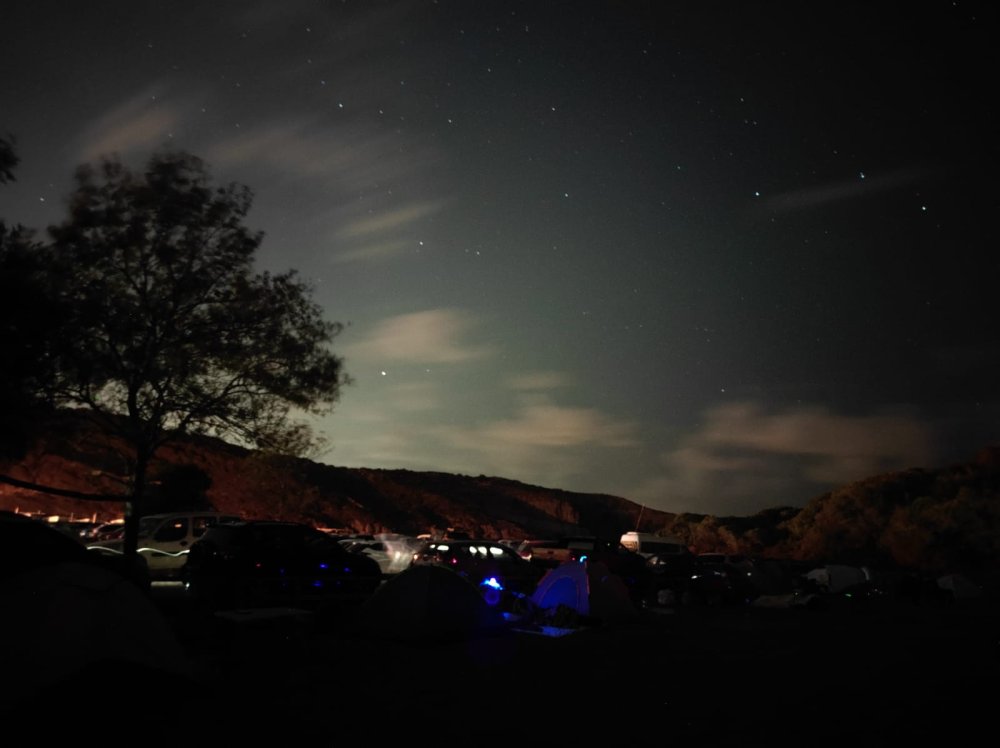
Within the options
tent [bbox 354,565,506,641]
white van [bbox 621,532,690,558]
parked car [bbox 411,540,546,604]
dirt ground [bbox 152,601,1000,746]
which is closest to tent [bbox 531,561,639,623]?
dirt ground [bbox 152,601,1000,746]

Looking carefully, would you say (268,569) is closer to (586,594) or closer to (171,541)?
(586,594)

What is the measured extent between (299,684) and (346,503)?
63388mm

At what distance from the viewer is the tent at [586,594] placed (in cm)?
1630

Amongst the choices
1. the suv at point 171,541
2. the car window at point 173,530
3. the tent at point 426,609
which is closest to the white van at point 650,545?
the suv at point 171,541

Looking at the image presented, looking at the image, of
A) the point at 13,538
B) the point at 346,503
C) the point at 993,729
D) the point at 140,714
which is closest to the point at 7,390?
the point at 13,538

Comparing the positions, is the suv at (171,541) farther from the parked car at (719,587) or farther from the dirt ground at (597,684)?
the parked car at (719,587)

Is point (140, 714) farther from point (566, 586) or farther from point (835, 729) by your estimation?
point (566, 586)

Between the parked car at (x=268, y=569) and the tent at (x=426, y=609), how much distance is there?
10.0 feet

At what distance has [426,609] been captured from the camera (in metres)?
12.6

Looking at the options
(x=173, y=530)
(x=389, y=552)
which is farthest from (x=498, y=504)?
(x=173, y=530)

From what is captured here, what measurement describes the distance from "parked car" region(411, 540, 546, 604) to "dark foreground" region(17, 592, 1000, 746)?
7.11 m

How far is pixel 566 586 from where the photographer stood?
16641 millimetres

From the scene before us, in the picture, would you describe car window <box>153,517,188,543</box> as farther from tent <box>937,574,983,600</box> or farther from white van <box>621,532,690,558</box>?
tent <box>937,574,983,600</box>

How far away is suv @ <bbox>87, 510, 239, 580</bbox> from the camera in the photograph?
2236 centimetres
